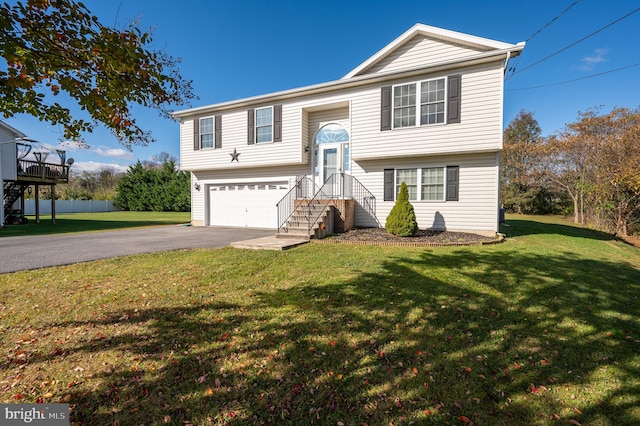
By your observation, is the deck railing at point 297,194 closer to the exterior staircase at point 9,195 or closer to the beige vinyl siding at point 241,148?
the beige vinyl siding at point 241,148

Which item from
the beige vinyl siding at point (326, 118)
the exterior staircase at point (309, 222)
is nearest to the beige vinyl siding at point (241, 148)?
the beige vinyl siding at point (326, 118)

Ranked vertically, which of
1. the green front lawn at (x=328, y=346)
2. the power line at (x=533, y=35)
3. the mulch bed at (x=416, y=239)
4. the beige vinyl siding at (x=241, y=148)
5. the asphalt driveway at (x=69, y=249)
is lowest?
the green front lawn at (x=328, y=346)

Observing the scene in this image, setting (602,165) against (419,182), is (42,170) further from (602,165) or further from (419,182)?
(602,165)

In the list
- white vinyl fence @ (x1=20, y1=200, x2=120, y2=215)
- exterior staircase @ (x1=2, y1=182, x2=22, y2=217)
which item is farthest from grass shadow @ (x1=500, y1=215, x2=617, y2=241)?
white vinyl fence @ (x1=20, y1=200, x2=120, y2=215)

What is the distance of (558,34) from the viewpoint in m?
9.95

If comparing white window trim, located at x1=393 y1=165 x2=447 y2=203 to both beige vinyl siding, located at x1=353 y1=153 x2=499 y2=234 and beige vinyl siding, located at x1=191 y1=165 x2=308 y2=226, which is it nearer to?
beige vinyl siding, located at x1=353 y1=153 x2=499 y2=234

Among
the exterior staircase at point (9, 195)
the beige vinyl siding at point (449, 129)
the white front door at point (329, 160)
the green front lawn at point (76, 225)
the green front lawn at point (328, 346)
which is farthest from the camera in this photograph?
the exterior staircase at point (9, 195)

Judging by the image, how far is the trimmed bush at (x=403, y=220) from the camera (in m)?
9.38

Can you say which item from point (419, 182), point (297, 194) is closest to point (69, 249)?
point (297, 194)

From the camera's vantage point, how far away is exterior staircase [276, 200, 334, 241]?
31.4 ft

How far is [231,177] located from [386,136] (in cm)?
811

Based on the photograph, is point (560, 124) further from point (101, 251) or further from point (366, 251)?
point (101, 251)

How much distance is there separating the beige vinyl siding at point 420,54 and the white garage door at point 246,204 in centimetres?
668

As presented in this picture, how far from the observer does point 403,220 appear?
9430 mm
